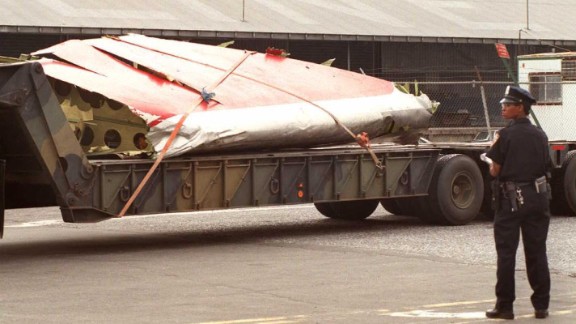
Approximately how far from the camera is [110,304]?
1179 centimetres

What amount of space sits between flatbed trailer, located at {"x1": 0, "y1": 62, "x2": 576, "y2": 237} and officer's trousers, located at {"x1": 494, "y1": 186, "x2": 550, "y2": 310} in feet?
21.5

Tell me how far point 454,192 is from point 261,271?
641cm

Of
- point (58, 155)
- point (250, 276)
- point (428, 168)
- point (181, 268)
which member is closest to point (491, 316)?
point (250, 276)

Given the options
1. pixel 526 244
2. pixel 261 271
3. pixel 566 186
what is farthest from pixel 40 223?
pixel 526 244

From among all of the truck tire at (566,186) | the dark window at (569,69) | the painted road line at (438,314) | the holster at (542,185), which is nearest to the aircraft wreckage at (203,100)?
the truck tire at (566,186)

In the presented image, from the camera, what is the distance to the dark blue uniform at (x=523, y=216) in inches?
421

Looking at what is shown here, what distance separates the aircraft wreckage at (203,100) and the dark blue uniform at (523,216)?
660 centimetres

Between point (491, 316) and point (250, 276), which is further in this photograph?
point (250, 276)

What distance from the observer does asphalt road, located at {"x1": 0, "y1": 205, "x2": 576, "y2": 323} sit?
11266 mm

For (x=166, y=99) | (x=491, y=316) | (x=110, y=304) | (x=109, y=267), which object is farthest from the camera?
(x=166, y=99)

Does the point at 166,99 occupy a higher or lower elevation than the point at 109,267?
higher

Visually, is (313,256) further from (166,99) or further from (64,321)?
(64,321)

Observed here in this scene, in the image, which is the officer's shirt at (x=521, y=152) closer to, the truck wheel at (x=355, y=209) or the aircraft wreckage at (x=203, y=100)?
the aircraft wreckage at (x=203, y=100)

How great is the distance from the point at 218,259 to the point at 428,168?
5.18 m
